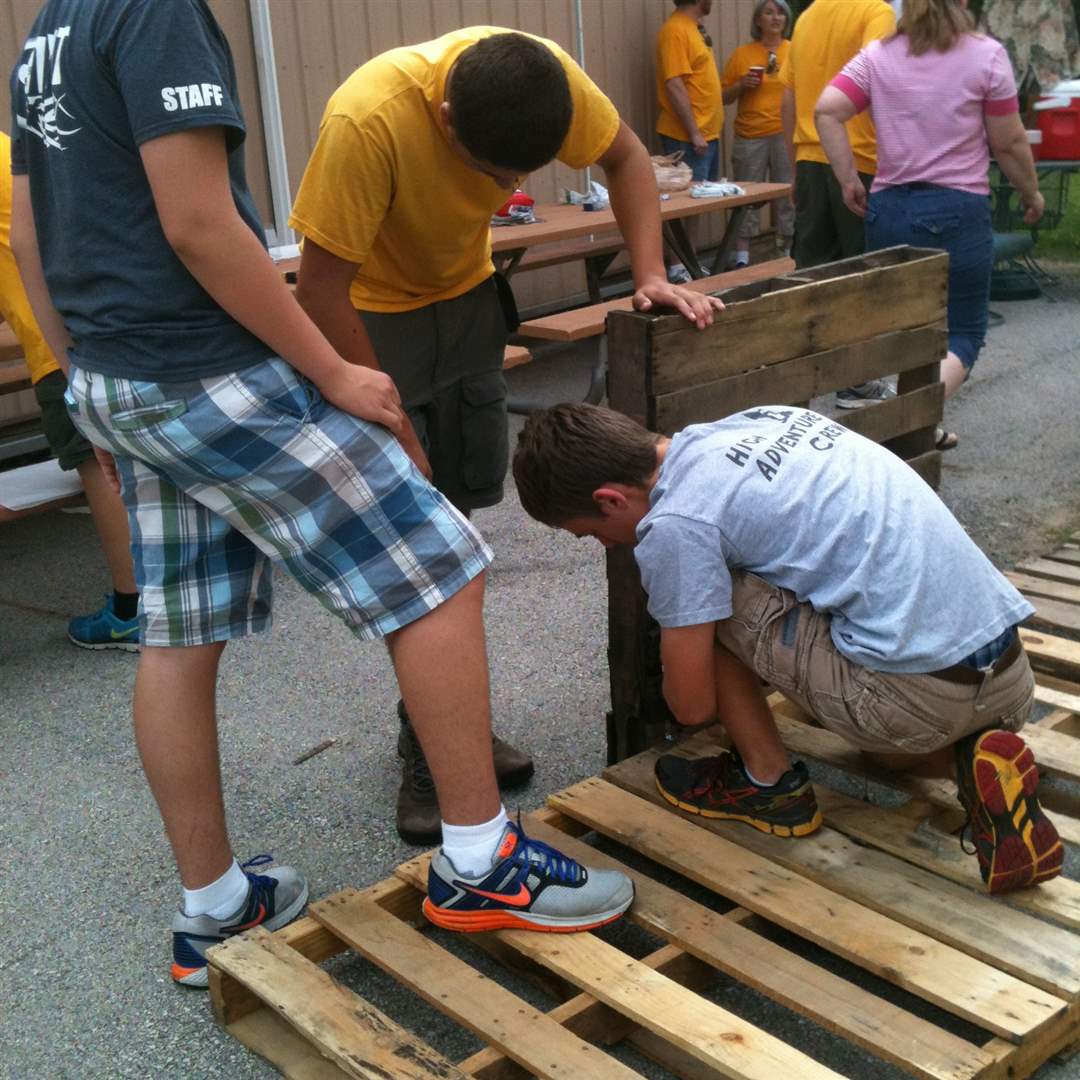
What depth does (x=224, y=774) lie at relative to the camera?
3480 mm

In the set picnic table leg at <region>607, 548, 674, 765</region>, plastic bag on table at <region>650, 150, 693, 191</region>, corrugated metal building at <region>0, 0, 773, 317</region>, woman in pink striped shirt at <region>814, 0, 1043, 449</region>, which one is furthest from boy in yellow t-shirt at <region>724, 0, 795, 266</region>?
picnic table leg at <region>607, 548, 674, 765</region>

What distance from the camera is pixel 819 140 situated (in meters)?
6.07

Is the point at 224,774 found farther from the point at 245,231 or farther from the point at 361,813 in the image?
the point at 245,231

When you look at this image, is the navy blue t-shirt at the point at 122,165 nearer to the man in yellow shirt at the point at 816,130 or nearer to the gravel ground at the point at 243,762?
the gravel ground at the point at 243,762

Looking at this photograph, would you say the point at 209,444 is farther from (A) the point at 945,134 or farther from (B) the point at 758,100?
(B) the point at 758,100

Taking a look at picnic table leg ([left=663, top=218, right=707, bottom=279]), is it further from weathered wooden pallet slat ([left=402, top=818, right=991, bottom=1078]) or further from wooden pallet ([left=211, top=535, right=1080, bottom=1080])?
weathered wooden pallet slat ([left=402, top=818, right=991, bottom=1078])

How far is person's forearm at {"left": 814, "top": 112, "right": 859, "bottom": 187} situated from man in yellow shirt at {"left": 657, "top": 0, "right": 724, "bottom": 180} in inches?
158

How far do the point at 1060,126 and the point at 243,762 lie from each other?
8692mm

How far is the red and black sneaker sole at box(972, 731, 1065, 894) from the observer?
249 cm

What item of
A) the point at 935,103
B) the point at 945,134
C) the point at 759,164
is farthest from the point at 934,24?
the point at 759,164

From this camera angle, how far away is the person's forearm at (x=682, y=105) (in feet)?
31.0

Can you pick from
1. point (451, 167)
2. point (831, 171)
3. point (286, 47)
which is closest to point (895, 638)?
point (451, 167)

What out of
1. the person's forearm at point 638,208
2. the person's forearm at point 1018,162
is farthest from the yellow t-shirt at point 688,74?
the person's forearm at point 638,208

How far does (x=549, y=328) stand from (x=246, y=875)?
3665mm
